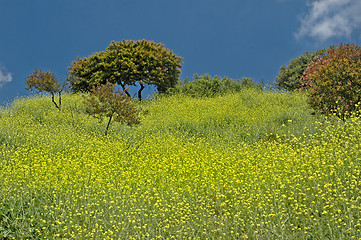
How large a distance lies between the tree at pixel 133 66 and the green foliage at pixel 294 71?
9.84 meters

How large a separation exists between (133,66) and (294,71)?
14600 mm

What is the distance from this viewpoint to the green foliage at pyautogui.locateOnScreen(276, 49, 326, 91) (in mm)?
29844

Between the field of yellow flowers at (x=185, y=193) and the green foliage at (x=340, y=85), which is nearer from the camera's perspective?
the field of yellow flowers at (x=185, y=193)

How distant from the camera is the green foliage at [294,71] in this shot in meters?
29.8

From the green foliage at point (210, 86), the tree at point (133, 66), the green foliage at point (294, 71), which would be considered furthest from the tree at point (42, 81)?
the green foliage at point (294, 71)

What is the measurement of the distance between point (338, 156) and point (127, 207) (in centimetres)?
477

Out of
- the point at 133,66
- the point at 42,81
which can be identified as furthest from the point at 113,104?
the point at 133,66

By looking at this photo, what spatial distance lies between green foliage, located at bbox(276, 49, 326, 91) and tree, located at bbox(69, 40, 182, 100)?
9.84 m

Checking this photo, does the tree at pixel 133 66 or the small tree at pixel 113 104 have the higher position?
the tree at pixel 133 66

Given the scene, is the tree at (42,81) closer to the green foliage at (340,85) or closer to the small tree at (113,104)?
the small tree at (113,104)

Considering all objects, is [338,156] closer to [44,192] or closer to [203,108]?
[44,192]

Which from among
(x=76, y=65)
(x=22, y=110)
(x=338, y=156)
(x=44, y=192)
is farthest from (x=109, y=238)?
(x=76, y=65)

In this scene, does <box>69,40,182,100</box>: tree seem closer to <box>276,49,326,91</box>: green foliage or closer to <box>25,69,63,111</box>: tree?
<box>25,69,63,111</box>: tree

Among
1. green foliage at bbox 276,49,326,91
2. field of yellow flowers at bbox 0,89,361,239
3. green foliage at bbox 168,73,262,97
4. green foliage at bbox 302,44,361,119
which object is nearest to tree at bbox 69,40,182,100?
green foliage at bbox 168,73,262,97
